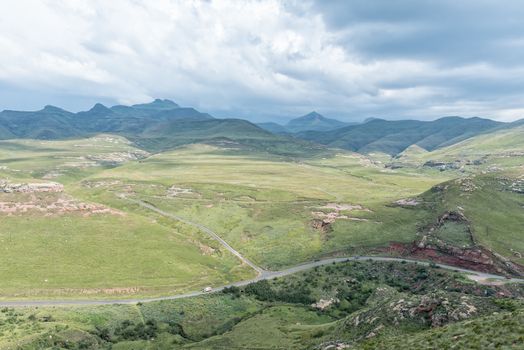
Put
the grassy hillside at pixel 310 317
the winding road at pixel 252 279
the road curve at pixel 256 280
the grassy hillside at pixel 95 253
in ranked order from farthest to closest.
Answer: the grassy hillside at pixel 95 253 → the winding road at pixel 252 279 → the road curve at pixel 256 280 → the grassy hillside at pixel 310 317

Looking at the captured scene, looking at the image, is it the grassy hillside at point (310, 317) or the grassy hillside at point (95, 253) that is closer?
the grassy hillside at point (310, 317)

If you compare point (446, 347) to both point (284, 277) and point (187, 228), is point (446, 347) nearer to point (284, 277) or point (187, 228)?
point (284, 277)

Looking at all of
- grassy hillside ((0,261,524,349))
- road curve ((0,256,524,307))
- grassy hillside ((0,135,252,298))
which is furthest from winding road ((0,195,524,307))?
grassy hillside ((0,261,524,349))

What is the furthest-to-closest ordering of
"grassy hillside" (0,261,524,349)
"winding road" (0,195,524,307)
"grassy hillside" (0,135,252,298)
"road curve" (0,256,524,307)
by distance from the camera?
"grassy hillside" (0,135,252,298), "winding road" (0,195,524,307), "road curve" (0,256,524,307), "grassy hillside" (0,261,524,349)

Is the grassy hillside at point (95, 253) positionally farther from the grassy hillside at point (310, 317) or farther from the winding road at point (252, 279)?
the grassy hillside at point (310, 317)

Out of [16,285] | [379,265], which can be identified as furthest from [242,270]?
[16,285]

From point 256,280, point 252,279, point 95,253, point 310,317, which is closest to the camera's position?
point 310,317

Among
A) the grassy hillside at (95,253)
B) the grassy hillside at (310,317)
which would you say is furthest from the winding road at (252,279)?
the grassy hillside at (310,317)

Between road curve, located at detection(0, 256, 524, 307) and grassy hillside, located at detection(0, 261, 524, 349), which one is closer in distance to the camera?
grassy hillside, located at detection(0, 261, 524, 349)

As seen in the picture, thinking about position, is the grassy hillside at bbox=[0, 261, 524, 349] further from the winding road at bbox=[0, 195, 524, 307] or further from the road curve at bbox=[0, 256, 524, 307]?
the winding road at bbox=[0, 195, 524, 307]

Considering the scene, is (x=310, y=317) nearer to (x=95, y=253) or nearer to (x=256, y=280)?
(x=256, y=280)

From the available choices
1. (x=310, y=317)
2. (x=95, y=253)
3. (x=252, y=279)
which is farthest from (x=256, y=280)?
(x=95, y=253)

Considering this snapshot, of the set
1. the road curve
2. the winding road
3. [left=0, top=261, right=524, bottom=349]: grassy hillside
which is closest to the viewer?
[left=0, top=261, right=524, bottom=349]: grassy hillside

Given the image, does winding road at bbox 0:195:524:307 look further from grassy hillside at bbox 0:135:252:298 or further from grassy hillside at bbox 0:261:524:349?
grassy hillside at bbox 0:261:524:349
